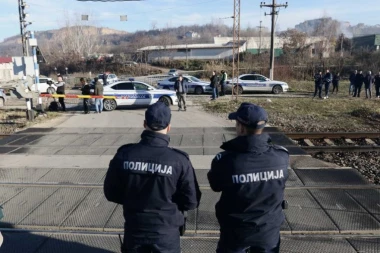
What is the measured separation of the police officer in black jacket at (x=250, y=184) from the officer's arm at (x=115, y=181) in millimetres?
721

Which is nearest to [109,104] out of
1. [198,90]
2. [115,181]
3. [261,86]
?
[198,90]

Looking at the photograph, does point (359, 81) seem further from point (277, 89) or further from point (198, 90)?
point (198, 90)

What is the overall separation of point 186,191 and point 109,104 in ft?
49.2

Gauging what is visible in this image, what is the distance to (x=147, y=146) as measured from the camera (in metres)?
2.70

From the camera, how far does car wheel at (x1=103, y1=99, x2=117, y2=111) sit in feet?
56.1

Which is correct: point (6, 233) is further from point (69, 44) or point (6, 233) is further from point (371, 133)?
point (69, 44)

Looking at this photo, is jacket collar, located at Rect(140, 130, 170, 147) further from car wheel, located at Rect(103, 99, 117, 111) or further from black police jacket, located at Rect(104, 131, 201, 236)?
car wheel, located at Rect(103, 99, 117, 111)

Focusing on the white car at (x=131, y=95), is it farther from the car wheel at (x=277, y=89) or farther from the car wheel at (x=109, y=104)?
the car wheel at (x=277, y=89)

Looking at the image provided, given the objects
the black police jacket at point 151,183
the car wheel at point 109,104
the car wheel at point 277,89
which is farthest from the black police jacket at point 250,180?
the car wheel at point 277,89

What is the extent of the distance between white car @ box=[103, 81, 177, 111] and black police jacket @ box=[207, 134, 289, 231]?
577 inches

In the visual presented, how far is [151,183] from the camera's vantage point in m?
2.66

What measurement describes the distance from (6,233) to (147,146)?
3367 mm

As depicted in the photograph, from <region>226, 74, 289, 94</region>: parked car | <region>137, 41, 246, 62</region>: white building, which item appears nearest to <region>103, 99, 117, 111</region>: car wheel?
<region>226, 74, 289, 94</region>: parked car

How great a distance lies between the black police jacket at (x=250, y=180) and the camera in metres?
2.63
